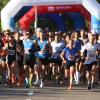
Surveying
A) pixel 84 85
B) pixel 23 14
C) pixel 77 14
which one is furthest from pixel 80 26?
pixel 84 85

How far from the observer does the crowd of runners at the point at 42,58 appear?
15.1 m

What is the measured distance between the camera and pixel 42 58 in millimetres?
15875

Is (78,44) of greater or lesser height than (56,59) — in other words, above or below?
above

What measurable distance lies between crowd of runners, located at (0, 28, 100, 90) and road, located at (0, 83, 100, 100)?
33cm

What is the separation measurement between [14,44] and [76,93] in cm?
259

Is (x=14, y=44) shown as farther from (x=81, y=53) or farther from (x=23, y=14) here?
(x=23, y=14)

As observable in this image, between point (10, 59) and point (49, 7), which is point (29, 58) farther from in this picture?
point (49, 7)

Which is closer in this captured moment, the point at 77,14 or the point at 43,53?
the point at 43,53

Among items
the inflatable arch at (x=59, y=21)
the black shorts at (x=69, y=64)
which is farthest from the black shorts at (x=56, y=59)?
the inflatable arch at (x=59, y=21)

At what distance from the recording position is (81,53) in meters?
15.4

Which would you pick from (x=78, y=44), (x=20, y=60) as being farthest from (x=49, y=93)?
(x=78, y=44)

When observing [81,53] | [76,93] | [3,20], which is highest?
[3,20]

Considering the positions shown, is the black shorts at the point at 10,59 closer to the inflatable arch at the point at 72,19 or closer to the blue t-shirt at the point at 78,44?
the blue t-shirt at the point at 78,44

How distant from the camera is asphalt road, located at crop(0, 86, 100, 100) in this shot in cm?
1343
